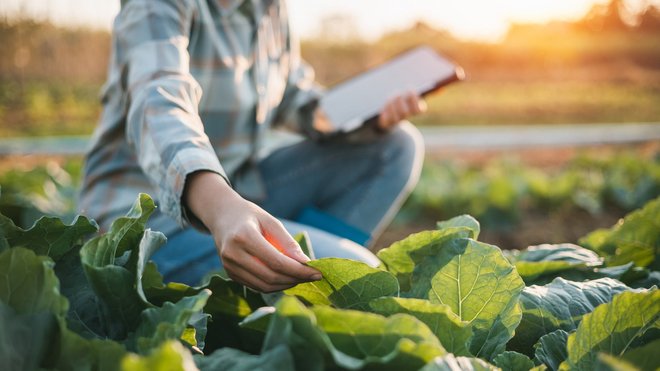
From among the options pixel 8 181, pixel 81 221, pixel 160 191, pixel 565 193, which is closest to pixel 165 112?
pixel 160 191

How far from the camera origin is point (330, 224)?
102 inches

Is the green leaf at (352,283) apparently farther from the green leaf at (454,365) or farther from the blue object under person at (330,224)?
the blue object under person at (330,224)

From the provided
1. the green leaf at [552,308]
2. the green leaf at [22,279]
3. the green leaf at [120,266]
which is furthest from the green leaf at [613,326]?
the green leaf at [22,279]

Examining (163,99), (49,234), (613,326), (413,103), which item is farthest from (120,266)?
(413,103)

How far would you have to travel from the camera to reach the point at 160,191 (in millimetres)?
1383

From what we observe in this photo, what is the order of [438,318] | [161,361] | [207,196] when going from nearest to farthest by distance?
[161,361], [438,318], [207,196]

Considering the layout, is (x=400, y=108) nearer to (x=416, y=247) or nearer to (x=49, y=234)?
(x=416, y=247)

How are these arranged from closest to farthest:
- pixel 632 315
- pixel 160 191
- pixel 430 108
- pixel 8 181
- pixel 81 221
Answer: pixel 632 315 < pixel 81 221 < pixel 160 191 < pixel 8 181 < pixel 430 108

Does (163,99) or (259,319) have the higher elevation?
(163,99)

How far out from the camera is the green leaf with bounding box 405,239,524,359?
100 cm

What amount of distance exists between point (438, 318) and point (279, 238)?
1.05 ft

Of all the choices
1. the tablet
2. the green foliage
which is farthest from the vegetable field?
the green foliage

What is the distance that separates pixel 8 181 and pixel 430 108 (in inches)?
474

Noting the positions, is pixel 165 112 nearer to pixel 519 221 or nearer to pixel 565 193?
pixel 519 221
